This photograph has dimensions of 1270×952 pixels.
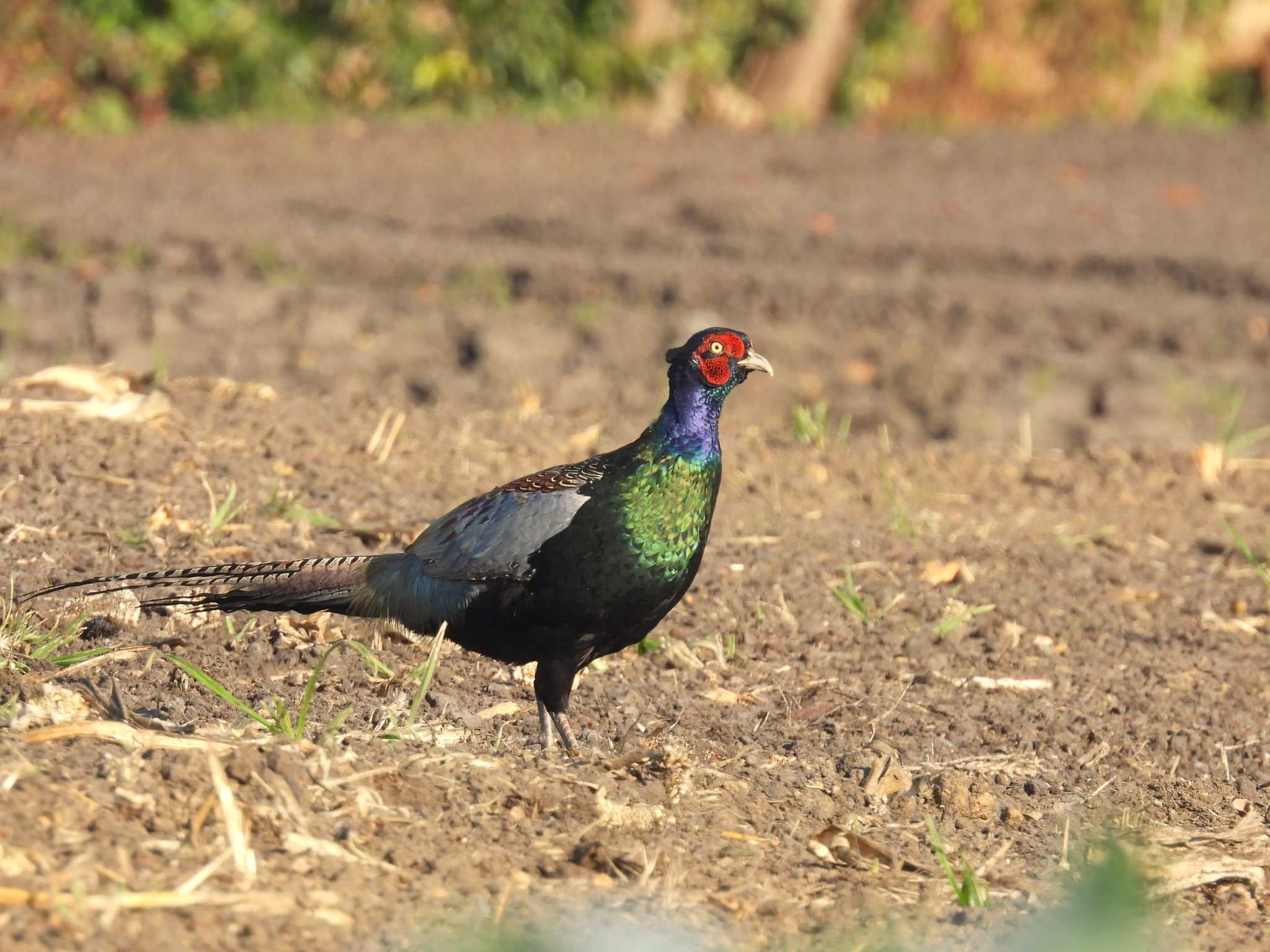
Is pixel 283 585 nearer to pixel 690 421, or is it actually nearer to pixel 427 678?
pixel 427 678

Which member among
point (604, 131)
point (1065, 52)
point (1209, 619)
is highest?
point (1065, 52)

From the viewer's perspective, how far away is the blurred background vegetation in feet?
44.3

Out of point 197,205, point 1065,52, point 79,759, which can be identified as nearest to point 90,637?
point 79,759

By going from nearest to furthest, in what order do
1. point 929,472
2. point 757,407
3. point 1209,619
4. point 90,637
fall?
point 90,637 < point 1209,619 < point 929,472 < point 757,407

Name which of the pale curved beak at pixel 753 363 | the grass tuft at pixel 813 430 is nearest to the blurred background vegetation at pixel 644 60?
the grass tuft at pixel 813 430

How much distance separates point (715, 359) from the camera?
3.39 meters

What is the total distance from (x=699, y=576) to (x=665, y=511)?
129cm

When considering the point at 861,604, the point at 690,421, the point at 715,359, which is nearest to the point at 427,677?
the point at 690,421

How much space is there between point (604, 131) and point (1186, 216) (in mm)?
4823

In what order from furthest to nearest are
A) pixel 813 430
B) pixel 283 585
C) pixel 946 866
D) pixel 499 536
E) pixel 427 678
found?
1. pixel 813 430
2. pixel 283 585
3. pixel 499 536
4. pixel 427 678
5. pixel 946 866

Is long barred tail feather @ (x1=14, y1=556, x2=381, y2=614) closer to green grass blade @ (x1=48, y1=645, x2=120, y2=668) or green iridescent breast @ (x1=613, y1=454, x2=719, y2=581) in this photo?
green grass blade @ (x1=48, y1=645, x2=120, y2=668)

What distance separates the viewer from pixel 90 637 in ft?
12.1

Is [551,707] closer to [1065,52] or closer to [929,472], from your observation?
[929,472]

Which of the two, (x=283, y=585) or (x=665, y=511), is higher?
(x=665, y=511)
